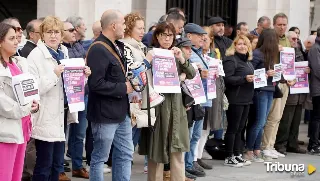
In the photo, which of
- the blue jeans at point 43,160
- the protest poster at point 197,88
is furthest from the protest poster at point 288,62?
the blue jeans at point 43,160

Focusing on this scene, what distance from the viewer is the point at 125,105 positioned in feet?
25.9

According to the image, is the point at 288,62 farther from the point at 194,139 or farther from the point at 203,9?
the point at 203,9

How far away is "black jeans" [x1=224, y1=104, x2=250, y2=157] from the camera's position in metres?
10.9

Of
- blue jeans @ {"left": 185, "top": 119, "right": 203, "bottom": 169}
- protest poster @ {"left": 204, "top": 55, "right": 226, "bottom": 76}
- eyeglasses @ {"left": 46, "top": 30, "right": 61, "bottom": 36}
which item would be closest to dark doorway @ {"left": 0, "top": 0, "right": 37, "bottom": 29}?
protest poster @ {"left": 204, "top": 55, "right": 226, "bottom": 76}

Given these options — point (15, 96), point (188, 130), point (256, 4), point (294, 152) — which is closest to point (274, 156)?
point (294, 152)

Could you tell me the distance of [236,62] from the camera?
432 inches

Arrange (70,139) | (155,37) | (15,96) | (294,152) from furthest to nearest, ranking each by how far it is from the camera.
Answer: (294,152) → (70,139) → (155,37) → (15,96)

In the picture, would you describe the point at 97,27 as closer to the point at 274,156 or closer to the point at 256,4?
the point at 274,156

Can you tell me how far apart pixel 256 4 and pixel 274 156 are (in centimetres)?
515

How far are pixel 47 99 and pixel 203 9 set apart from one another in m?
8.65

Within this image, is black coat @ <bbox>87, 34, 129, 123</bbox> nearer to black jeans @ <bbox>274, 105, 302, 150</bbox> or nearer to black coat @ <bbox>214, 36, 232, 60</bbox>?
black coat @ <bbox>214, 36, 232, 60</bbox>

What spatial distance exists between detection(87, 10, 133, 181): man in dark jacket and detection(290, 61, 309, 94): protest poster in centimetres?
522

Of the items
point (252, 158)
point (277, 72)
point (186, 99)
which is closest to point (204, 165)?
point (252, 158)

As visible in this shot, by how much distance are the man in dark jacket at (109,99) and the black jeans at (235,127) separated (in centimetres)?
321
